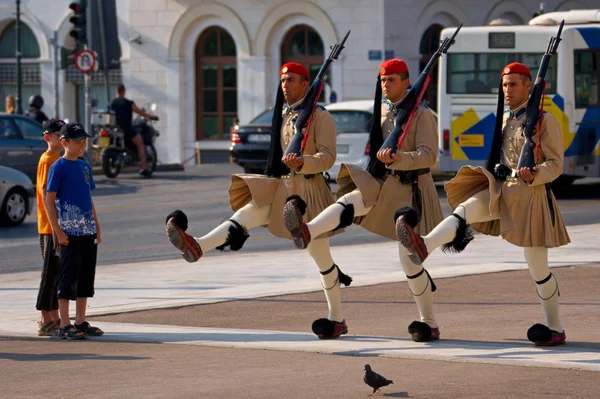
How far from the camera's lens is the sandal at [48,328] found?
32.8 feet

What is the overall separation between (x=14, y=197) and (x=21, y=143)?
535cm

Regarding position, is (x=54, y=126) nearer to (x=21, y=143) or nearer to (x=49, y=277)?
(x=49, y=277)

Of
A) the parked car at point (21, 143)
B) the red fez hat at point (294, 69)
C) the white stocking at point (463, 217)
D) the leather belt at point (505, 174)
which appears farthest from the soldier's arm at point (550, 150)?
the parked car at point (21, 143)

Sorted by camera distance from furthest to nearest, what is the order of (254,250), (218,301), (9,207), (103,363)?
(9,207), (254,250), (218,301), (103,363)

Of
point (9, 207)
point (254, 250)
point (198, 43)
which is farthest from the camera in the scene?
point (198, 43)

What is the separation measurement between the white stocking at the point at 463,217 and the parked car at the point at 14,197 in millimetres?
11836

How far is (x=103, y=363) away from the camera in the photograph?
864 centimetres

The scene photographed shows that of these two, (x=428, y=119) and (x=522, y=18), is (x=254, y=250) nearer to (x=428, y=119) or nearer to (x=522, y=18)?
(x=428, y=119)

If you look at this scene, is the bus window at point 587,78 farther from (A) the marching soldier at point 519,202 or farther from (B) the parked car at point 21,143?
(A) the marching soldier at point 519,202

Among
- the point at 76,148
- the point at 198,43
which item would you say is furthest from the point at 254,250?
the point at 198,43

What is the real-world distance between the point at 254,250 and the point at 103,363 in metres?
8.13

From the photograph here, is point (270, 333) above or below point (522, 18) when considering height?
below

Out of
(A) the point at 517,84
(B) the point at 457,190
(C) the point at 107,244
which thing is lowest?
(C) the point at 107,244

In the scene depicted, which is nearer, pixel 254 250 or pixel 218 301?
pixel 218 301
